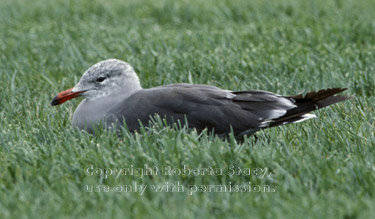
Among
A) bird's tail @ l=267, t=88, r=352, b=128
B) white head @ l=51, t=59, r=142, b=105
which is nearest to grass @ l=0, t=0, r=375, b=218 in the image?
bird's tail @ l=267, t=88, r=352, b=128

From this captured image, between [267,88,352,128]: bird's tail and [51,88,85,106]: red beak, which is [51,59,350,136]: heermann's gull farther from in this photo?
[51,88,85,106]: red beak

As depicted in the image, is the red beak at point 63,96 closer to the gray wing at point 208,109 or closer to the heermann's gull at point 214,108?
the heermann's gull at point 214,108

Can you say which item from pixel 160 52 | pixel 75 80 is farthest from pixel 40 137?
pixel 160 52

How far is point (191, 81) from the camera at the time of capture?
17.5 ft

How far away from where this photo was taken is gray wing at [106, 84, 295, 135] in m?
3.86

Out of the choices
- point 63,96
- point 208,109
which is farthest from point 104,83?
point 208,109

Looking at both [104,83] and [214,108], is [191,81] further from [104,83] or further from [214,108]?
[214,108]

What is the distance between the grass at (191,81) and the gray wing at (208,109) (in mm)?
168

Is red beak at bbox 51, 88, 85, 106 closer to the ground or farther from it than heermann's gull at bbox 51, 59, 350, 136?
closer to the ground

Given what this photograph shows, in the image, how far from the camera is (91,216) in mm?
2660

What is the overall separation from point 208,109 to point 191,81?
1.50 m

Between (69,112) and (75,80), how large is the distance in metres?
0.82

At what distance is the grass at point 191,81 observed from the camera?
285 cm

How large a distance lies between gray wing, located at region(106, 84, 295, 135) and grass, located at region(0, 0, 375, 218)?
168 millimetres
